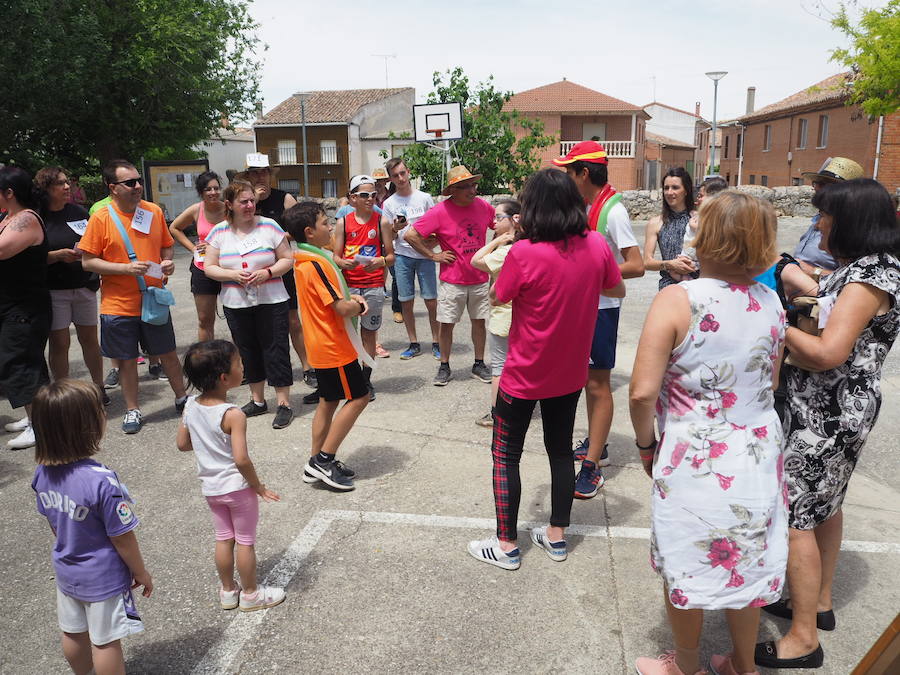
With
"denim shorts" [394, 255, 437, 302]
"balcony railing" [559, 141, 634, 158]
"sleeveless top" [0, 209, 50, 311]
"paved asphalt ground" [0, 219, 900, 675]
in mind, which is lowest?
"paved asphalt ground" [0, 219, 900, 675]

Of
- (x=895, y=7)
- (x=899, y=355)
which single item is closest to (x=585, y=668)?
(x=899, y=355)

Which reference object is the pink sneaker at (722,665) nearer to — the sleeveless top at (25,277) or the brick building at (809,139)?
the sleeveless top at (25,277)

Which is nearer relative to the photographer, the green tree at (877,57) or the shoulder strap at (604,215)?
the shoulder strap at (604,215)

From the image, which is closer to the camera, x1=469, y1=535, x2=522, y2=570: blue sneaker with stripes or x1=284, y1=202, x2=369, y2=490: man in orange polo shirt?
x1=469, y1=535, x2=522, y2=570: blue sneaker with stripes

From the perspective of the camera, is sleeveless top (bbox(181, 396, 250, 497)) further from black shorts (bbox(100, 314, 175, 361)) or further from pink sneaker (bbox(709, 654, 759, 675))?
black shorts (bbox(100, 314, 175, 361))

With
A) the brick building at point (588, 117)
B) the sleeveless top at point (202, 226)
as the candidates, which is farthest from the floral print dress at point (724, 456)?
the brick building at point (588, 117)

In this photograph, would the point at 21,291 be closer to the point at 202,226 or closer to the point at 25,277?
the point at 25,277

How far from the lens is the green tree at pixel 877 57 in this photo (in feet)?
58.1

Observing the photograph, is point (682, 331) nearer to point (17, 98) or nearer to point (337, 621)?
point (337, 621)

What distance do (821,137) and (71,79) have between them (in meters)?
35.2

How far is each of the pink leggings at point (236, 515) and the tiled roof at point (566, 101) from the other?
1909 inches

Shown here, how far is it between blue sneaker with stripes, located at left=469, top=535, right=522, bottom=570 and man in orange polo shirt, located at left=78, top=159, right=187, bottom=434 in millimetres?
3086

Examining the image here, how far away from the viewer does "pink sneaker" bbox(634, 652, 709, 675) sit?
2.60m

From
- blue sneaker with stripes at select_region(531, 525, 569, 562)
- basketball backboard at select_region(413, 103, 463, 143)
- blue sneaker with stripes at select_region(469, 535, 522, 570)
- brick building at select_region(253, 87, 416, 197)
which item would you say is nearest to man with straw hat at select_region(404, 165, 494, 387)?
blue sneaker with stripes at select_region(531, 525, 569, 562)
